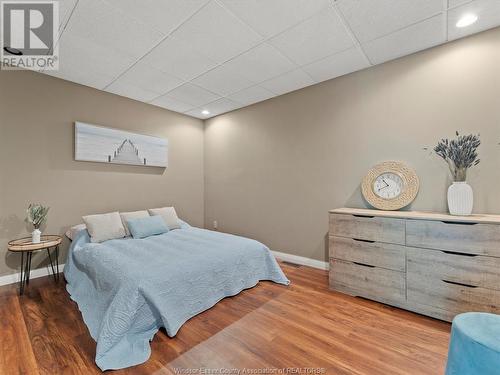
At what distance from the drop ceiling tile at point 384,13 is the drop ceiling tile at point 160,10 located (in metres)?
1.19

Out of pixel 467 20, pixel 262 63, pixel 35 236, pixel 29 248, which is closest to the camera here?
pixel 467 20

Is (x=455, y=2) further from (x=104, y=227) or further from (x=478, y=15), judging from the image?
(x=104, y=227)

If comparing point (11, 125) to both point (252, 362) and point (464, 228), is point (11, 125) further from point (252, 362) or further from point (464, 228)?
point (464, 228)

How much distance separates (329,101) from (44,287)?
4.11 m

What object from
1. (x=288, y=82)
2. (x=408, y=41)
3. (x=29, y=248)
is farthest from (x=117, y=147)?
(x=408, y=41)

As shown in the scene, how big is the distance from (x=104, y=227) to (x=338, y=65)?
343 centimetres

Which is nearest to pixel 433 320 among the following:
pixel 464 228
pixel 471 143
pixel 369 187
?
pixel 464 228

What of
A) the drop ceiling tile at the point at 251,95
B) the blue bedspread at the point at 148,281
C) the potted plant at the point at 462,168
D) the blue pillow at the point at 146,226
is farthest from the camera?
the drop ceiling tile at the point at 251,95

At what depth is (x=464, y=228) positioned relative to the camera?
1854mm

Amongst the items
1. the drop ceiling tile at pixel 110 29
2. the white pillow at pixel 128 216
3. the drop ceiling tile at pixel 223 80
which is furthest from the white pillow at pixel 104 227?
the drop ceiling tile at pixel 223 80

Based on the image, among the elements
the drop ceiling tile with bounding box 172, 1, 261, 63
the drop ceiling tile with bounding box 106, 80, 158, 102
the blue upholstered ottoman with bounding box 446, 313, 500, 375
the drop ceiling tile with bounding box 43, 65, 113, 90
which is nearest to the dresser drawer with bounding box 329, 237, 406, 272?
the blue upholstered ottoman with bounding box 446, 313, 500, 375

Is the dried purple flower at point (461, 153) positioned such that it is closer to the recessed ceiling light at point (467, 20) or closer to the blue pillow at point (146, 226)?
the recessed ceiling light at point (467, 20)

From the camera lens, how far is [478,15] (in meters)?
1.95

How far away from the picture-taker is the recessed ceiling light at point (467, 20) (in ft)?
6.41
